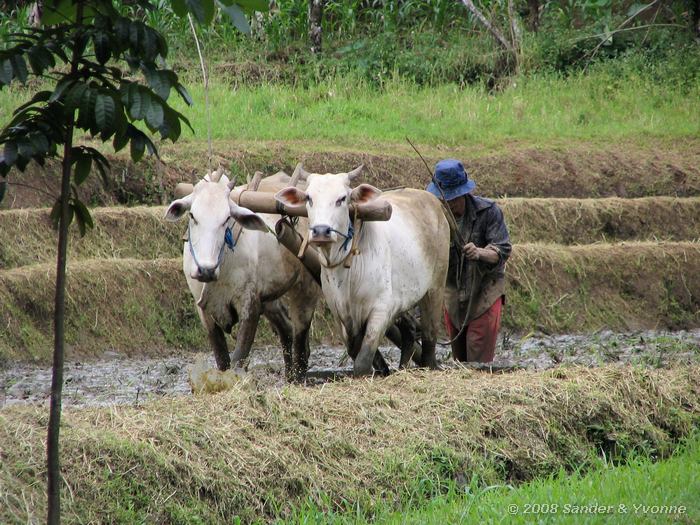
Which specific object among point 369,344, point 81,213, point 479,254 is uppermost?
point 81,213

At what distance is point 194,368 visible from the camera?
20.7ft

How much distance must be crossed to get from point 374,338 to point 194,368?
45.9 inches

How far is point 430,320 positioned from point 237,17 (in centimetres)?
452

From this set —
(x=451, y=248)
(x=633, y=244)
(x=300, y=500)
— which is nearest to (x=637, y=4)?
(x=633, y=244)

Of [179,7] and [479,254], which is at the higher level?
[179,7]

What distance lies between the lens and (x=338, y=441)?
209 inches

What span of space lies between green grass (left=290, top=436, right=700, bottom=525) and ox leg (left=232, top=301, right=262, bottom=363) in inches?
88.3

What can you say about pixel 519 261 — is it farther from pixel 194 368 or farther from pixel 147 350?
pixel 194 368

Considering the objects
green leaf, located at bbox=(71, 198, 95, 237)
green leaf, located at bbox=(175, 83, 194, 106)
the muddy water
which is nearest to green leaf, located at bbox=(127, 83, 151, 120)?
green leaf, located at bbox=(175, 83, 194, 106)

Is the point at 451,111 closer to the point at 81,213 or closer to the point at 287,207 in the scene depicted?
the point at 287,207

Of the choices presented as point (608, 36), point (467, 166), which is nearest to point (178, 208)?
point (467, 166)

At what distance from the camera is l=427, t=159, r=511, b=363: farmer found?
25.3 feet

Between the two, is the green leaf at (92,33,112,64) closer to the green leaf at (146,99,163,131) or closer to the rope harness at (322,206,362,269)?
the green leaf at (146,99,163,131)

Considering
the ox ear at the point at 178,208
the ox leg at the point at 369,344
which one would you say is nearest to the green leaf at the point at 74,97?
the ox ear at the point at 178,208
